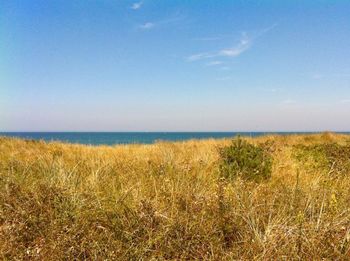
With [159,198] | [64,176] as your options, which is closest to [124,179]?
[64,176]

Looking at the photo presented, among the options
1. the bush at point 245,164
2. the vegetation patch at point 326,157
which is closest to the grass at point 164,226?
the bush at point 245,164

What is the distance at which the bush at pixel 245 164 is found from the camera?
7.00 m

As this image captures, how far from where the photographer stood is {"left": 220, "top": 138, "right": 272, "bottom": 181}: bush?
7.00m

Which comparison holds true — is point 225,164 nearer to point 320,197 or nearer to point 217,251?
point 320,197

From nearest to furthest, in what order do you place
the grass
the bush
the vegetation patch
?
the grass < the bush < the vegetation patch

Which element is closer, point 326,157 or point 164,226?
point 164,226

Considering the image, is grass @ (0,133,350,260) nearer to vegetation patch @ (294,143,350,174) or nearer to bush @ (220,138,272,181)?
bush @ (220,138,272,181)

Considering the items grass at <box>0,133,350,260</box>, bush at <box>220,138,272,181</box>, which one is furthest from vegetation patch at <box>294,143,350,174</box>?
grass at <box>0,133,350,260</box>

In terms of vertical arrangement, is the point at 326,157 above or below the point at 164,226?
above

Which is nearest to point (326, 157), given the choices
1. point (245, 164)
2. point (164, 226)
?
point (245, 164)

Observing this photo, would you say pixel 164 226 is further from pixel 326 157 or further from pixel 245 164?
pixel 326 157

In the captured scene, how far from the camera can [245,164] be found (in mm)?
7555

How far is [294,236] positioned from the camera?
3.48 m

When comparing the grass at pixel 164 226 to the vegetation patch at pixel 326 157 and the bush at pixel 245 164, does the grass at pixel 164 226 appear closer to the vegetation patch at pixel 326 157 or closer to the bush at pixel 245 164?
the bush at pixel 245 164
